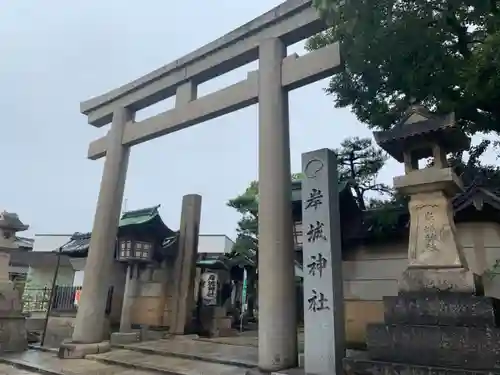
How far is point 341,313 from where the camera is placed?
579cm

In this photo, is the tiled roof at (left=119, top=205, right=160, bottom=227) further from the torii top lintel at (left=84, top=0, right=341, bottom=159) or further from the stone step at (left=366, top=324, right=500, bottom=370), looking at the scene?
the stone step at (left=366, top=324, right=500, bottom=370)

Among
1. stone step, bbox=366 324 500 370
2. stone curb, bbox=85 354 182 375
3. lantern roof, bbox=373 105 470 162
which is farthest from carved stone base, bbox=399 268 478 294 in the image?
stone curb, bbox=85 354 182 375

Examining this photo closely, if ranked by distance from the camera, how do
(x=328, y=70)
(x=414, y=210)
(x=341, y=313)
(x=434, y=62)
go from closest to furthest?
(x=414, y=210), (x=341, y=313), (x=434, y=62), (x=328, y=70)

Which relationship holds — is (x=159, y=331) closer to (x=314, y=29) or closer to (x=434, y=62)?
(x=314, y=29)

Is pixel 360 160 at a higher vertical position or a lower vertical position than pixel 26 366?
higher

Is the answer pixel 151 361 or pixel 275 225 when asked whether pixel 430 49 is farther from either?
pixel 151 361

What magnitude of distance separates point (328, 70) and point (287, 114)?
43.0 inches

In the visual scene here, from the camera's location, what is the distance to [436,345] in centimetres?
440

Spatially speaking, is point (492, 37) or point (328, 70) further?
point (328, 70)

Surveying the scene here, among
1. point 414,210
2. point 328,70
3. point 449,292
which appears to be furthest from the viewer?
point 328,70

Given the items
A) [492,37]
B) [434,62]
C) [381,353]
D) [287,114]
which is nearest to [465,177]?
[434,62]

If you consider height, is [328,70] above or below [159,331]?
above

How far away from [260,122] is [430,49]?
3127 mm

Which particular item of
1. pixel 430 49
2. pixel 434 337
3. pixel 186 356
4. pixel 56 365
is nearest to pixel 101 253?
pixel 56 365
